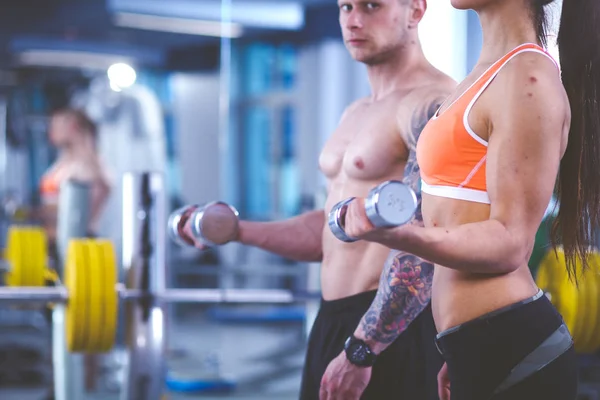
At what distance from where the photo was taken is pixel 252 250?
10023mm

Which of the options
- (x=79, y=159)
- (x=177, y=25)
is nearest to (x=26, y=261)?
(x=79, y=159)

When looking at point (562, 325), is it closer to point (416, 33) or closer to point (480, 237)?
point (480, 237)

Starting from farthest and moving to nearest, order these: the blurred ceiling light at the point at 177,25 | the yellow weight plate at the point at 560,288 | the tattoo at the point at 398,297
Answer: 1. the blurred ceiling light at the point at 177,25
2. the yellow weight plate at the point at 560,288
3. the tattoo at the point at 398,297

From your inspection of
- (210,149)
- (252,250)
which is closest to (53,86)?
(210,149)

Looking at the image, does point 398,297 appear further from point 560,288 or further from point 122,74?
point 122,74

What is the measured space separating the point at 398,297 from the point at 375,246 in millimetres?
215

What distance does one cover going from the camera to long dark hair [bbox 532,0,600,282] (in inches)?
52.7

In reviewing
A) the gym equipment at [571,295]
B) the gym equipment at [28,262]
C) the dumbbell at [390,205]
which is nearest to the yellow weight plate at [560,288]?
the gym equipment at [571,295]

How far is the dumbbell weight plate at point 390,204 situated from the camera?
103cm

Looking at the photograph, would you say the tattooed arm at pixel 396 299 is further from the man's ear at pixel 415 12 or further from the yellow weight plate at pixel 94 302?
the yellow weight plate at pixel 94 302

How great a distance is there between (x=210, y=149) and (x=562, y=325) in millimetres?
9037

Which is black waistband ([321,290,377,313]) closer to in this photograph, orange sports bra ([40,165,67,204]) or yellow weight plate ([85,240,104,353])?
yellow weight plate ([85,240,104,353])

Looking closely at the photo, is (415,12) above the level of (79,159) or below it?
above

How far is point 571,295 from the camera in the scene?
115 inches
